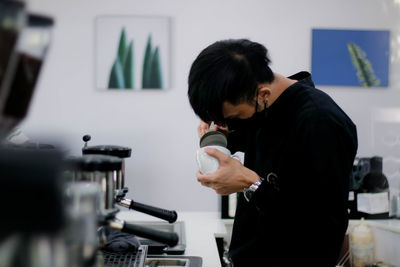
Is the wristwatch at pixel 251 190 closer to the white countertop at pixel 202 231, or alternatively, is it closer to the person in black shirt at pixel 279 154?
the person in black shirt at pixel 279 154

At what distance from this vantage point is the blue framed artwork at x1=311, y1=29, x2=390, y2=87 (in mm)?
2693

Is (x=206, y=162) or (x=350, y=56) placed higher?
(x=350, y=56)

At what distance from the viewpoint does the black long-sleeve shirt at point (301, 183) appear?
1.15 meters

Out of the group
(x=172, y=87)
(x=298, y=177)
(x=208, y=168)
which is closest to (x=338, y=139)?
(x=298, y=177)

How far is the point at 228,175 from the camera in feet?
4.27

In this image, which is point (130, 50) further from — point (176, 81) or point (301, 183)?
point (301, 183)

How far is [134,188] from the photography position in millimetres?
2684

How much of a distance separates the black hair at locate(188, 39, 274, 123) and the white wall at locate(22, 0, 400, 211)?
1499 millimetres

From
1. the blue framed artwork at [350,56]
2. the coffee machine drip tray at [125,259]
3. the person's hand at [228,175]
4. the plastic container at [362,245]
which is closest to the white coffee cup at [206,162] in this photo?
the person's hand at [228,175]

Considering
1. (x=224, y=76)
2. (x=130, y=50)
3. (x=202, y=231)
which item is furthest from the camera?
(x=130, y=50)

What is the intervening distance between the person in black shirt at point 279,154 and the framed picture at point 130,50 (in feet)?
4.63

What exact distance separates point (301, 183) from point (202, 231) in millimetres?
1012

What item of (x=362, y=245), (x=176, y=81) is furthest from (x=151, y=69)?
(x=362, y=245)

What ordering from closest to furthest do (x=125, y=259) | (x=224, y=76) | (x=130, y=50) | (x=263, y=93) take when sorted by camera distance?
(x=224, y=76)
(x=263, y=93)
(x=125, y=259)
(x=130, y=50)
